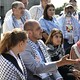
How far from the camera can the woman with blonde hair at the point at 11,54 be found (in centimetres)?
393

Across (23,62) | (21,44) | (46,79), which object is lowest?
(46,79)

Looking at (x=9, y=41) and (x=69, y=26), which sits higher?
(x=9, y=41)

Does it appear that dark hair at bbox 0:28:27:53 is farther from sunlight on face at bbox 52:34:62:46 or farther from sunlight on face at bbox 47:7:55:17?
sunlight on face at bbox 47:7:55:17

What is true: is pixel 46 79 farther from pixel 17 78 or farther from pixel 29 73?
pixel 17 78

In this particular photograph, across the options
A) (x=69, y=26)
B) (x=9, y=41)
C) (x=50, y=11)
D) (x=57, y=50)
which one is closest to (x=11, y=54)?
(x=9, y=41)

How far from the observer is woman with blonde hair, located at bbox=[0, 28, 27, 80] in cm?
393

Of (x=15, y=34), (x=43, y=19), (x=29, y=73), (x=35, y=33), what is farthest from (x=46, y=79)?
(x=43, y=19)

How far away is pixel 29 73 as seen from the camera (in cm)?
455

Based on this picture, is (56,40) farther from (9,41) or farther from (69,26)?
(9,41)

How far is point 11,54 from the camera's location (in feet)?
13.2

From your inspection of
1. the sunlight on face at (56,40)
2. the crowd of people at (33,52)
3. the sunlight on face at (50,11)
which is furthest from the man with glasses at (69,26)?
the sunlight on face at (56,40)

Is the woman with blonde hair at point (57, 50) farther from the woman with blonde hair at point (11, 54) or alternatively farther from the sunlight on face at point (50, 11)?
the woman with blonde hair at point (11, 54)

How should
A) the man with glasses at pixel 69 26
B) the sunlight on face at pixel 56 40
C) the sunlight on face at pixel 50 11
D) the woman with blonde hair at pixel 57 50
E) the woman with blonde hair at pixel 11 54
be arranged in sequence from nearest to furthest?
the woman with blonde hair at pixel 11 54 < the woman with blonde hair at pixel 57 50 < the sunlight on face at pixel 56 40 < the sunlight on face at pixel 50 11 < the man with glasses at pixel 69 26

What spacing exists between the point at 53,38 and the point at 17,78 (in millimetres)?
1952
